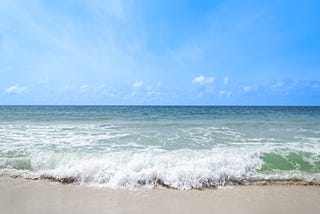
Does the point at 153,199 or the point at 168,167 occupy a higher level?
the point at 168,167

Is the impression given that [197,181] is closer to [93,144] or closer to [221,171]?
[221,171]

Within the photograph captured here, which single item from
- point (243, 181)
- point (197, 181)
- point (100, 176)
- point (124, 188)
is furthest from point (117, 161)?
point (243, 181)

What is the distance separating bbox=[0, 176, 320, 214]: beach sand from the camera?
4695mm

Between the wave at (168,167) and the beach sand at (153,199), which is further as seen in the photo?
the wave at (168,167)

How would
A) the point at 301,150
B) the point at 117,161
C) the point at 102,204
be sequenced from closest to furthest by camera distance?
the point at 102,204, the point at 117,161, the point at 301,150

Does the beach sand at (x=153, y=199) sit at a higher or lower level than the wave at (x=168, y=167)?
lower

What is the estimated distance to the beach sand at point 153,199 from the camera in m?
4.70

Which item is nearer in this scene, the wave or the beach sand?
the beach sand

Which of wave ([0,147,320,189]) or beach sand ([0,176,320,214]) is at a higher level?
wave ([0,147,320,189])

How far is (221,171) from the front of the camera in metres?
6.52

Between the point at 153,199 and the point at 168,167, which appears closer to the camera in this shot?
the point at 153,199

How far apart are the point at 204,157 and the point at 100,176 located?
3050 millimetres

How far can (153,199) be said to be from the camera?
16.9 feet

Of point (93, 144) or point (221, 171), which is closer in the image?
point (221, 171)
